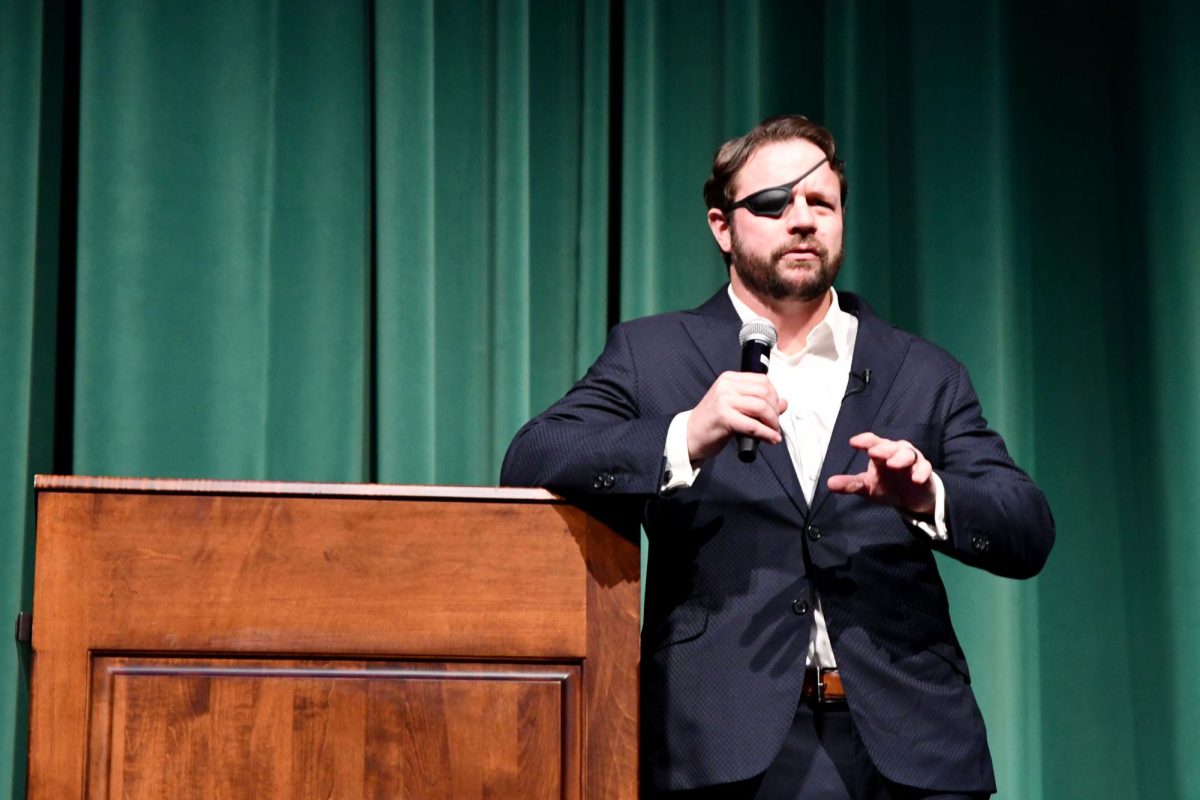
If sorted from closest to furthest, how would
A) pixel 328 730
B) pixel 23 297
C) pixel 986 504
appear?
pixel 328 730 → pixel 986 504 → pixel 23 297

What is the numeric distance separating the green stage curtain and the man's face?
2.75ft

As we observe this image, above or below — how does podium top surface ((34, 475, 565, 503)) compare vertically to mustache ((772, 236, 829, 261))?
below

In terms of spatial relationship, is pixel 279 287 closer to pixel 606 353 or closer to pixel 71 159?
pixel 71 159

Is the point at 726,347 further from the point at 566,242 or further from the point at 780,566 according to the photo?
the point at 566,242

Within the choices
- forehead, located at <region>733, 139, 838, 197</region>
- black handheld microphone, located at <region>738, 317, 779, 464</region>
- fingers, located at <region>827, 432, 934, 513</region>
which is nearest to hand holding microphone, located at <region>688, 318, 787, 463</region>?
black handheld microphone, located at <region>738, 317, 779, 464</region>

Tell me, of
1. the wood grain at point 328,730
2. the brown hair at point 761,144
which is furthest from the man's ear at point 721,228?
the wood grain at point 328,730

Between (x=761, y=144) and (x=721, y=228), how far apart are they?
15 cm

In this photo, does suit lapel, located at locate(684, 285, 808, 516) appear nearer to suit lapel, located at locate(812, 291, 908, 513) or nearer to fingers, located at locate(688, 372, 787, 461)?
suit lapel, located at locate(812, 291, 908, 513)

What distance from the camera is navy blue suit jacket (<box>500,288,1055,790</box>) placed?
5.79 feet

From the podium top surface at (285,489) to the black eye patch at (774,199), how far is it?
2.24ft

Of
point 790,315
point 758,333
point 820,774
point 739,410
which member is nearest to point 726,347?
point 790,315

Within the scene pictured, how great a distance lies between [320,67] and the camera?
294 cm

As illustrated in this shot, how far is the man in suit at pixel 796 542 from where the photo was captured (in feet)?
5.73

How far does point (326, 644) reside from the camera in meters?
1.58
